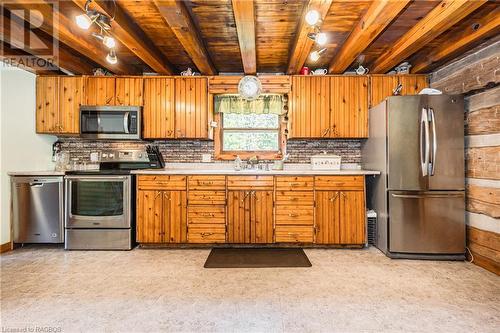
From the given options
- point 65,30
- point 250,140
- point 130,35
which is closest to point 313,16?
point 130,35

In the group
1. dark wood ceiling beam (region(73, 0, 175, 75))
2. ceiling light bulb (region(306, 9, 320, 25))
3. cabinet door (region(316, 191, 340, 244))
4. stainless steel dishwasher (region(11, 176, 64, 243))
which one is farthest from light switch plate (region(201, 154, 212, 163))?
ceiling light bulb (region(306, 9, 320, 25))

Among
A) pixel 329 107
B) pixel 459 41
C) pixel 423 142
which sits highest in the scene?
pixel 459 41

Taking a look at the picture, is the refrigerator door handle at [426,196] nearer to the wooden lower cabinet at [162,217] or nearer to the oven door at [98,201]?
the wooden lower cabinet at [162,217]

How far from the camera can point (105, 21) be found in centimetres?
215

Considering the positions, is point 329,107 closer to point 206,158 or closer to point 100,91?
point 206,158

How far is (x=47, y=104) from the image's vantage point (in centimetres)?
379

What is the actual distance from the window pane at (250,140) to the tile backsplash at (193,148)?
0.75 feet

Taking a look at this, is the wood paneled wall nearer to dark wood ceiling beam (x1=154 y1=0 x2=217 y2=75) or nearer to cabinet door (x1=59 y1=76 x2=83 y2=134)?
dark wood ceiling beam (x1=154 y1=0 x2=217 y2=75)

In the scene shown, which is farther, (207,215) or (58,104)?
(58,104)

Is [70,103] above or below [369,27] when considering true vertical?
below

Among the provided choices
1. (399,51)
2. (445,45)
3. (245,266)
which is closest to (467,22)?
(445,45)

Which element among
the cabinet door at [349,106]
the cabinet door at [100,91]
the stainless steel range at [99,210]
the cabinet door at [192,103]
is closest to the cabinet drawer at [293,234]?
the cabinet door at [349,106]

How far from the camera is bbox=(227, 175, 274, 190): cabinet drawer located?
136 inches

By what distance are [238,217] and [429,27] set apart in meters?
2.85
